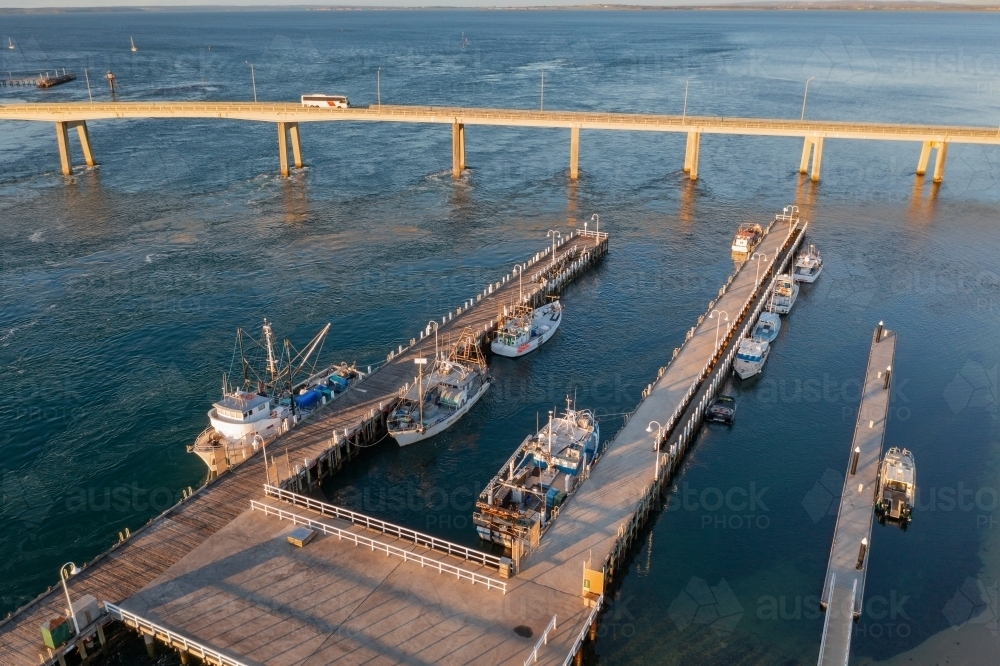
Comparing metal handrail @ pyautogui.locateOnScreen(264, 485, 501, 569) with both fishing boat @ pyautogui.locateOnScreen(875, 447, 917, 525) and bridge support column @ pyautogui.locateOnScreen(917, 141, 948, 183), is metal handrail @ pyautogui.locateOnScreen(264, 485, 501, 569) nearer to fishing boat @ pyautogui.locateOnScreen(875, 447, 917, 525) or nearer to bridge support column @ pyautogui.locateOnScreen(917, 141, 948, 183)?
fishing boat @ pyautogui.locateOnScreen(875, 447, 917, 525)

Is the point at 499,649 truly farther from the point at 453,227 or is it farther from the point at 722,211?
the point at 722,211

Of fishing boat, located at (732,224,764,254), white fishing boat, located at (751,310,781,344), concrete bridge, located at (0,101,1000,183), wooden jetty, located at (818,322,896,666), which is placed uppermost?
concrete bridge, located at (0,101,1000,183)

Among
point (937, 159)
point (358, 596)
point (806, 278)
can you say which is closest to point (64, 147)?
point (806, 278)

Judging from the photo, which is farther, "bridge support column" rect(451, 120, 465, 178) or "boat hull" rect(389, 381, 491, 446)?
"bridge support column" rect(451, 120, 465, 178)

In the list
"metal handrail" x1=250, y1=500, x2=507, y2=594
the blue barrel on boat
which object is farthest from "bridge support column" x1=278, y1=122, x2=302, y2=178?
"metal handrail" x1=250, y1=500, x2=507, y2=594

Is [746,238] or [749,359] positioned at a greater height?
[746,238]

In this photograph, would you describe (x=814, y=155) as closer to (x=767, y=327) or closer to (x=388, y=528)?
(x=767, y=327)
